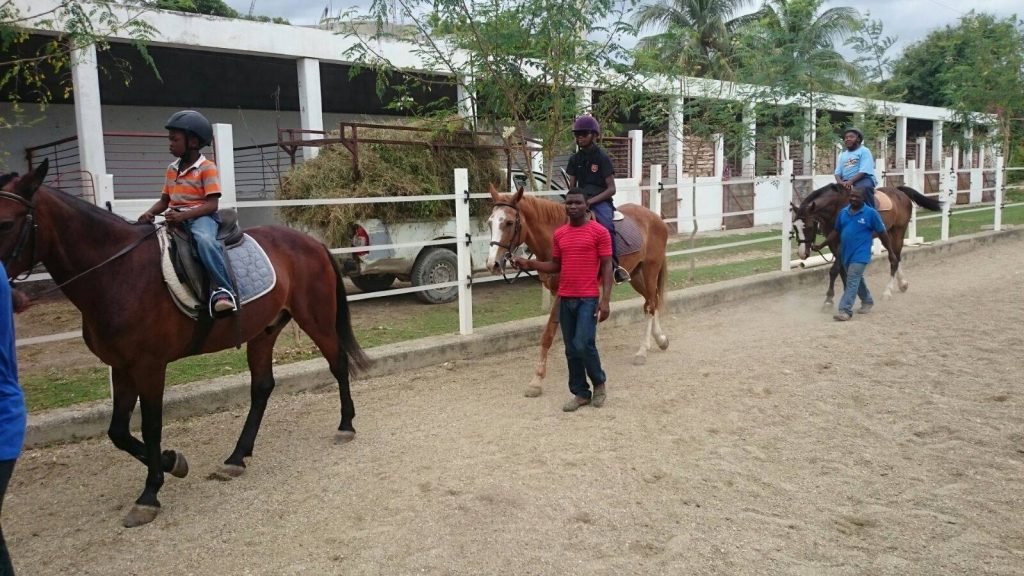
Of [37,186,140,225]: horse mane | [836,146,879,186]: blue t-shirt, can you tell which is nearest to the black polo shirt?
[37,186,140,225]: horse mane

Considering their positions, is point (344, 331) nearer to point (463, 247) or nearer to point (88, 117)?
point (463, 247)

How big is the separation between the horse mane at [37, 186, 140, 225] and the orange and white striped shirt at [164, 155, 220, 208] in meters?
0.37

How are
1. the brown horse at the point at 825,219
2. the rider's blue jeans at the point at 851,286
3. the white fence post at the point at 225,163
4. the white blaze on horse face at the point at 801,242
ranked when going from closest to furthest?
the white fence post at the point at 225,163 → the rider's blue jeans at the point at 851,286 → the brown horse at the point at 825,219 → the white blaze on horse face at the point at 801,242

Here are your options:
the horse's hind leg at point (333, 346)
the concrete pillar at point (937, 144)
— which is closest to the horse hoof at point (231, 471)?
the horse's hind leg at point (333, 346)

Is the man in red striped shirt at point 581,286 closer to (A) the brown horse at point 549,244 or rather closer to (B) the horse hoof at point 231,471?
(A) the brown horse at point 549,244

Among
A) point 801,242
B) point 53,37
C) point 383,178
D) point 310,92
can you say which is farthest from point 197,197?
point 310,92

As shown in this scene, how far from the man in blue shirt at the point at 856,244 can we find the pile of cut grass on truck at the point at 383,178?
4807 mm

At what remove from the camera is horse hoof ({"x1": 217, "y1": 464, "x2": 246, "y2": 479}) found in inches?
163

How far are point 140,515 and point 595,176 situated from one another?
13.6ft

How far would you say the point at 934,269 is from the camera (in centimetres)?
1216

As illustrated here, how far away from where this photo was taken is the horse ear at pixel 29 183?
10.8 feet

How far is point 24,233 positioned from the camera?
3334 millimetres

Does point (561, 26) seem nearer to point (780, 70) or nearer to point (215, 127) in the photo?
point (215, 127)

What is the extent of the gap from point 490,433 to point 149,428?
80.6 inches
